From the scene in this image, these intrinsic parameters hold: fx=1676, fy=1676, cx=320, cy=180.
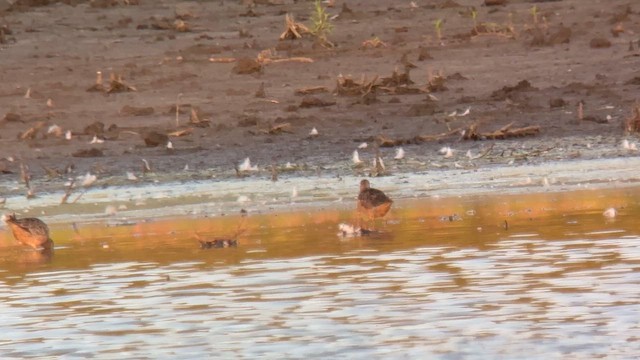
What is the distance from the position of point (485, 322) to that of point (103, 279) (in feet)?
8.69

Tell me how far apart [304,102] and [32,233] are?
7131 mm

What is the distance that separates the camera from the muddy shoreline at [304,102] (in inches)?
541

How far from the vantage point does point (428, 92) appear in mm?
17578

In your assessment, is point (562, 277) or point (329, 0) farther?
point (329, 0)

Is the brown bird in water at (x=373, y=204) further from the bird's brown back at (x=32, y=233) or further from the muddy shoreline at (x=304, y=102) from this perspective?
the bird's brown back at (x=32, y=233)

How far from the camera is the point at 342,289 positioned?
309 inches

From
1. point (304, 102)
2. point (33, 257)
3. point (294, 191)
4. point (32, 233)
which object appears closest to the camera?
point (33, 257)

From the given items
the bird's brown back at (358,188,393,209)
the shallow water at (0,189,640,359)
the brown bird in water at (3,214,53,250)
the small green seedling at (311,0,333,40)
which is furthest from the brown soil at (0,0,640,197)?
the shallow water at (0,189,640,359)

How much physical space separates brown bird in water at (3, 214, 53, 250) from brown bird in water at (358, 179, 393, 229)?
2.03 metres

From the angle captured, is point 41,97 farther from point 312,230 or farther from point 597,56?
point 312,230

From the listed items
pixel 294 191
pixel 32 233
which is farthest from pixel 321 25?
pixel 32 233

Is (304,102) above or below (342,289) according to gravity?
above

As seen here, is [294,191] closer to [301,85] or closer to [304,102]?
[304,102]

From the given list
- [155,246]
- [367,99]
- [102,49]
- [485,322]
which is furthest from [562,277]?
[102,49]
